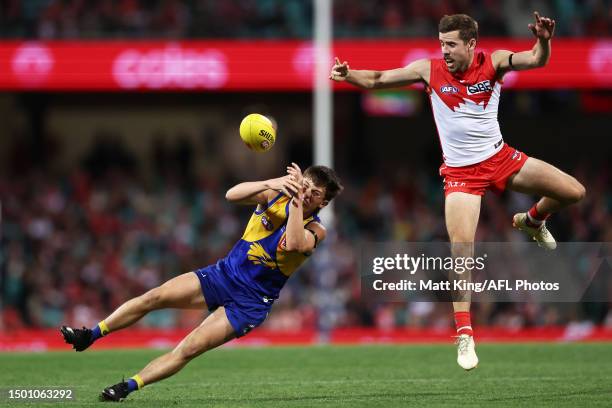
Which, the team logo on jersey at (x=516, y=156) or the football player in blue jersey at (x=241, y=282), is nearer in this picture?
the football player in blue jersey at (x=241, y=282)

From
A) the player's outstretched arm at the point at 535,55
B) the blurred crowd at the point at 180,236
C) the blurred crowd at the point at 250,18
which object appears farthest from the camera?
the blurred crowd at the point at 250,18

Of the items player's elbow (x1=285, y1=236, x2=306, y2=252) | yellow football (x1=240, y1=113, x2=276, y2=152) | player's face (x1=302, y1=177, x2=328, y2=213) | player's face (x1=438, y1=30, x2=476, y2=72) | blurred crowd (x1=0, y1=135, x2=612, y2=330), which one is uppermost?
player's face (x1=438, y1=30, x2=476, y2=72)

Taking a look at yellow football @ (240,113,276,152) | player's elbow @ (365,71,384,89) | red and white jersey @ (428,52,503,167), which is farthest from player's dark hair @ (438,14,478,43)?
yellow football @ (240,113,276,152)

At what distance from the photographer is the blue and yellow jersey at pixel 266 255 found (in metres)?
8.80

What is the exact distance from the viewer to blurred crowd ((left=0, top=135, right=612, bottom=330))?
1797 centimetres

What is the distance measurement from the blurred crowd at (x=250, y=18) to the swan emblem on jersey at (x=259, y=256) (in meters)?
10.6

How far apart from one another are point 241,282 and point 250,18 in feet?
37.2

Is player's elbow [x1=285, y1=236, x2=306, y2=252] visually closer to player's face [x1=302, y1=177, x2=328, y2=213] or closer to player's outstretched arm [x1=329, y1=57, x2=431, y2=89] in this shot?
player's face [x1=302, y1=177, x2=328, y2=213]

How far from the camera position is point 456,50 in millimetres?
8953

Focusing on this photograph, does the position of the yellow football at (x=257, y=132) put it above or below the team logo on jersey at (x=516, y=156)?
above

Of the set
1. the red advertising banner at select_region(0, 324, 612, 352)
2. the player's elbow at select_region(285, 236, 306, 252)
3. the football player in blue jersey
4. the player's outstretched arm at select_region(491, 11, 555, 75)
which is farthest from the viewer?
the red advertising banner at select_region(0, 324, 612, 352)

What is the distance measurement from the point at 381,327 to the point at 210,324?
9457mm

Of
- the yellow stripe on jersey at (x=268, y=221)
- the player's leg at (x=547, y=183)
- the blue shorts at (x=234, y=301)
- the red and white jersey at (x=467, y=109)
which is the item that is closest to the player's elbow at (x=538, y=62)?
the red and white jersey at (x=467, y=109)

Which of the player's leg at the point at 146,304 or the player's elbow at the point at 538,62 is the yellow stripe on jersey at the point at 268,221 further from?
the player's elbow at the point at 538,62
